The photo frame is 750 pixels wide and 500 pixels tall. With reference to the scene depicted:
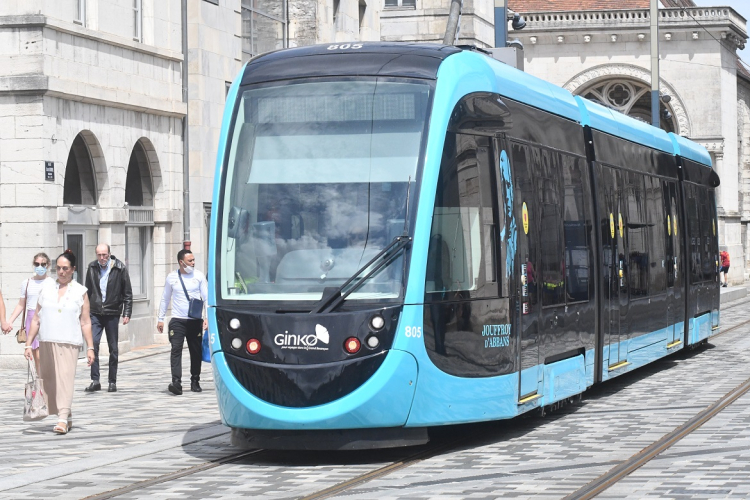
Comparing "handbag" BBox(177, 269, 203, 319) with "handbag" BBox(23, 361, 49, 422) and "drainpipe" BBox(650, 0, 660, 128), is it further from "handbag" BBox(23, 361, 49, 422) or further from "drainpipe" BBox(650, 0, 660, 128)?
"drainpipe" BBox(650, 0, 660, 128)

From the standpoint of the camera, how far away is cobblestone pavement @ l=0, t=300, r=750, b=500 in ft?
30.1

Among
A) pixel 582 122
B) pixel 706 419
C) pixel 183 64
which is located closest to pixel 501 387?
pixel 706 419

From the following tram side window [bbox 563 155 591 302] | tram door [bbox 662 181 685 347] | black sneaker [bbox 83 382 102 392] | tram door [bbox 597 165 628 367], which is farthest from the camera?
tram door [bbox 662 181 685 347]

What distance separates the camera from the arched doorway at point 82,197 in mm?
21969

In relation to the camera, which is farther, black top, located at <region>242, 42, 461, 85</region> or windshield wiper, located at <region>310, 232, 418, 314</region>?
black top, located at <region>242, 42, 461, 85</region>

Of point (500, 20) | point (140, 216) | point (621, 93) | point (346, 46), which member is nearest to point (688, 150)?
point (500, 20)

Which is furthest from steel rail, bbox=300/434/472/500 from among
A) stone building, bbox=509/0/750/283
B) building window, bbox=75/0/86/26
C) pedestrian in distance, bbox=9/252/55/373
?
stone building, bbox=509/0/750/283

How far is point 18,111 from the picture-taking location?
20.6 m

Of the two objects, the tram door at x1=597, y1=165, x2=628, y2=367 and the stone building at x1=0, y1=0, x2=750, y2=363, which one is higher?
the stone building at x1=0, y1=0, x2=750, y2=363

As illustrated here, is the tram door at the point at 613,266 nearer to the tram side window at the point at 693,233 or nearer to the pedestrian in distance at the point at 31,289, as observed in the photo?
the tram side window at the point at 693,233

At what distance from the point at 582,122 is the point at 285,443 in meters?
5.44

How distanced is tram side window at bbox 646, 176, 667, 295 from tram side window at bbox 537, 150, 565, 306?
433cm

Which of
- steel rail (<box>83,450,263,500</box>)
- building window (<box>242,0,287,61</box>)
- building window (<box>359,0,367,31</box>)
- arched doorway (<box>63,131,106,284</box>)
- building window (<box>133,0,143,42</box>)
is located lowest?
steel rail (<box>83,450,263,500</box>)

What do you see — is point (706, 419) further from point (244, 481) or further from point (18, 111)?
point (18, 111)
